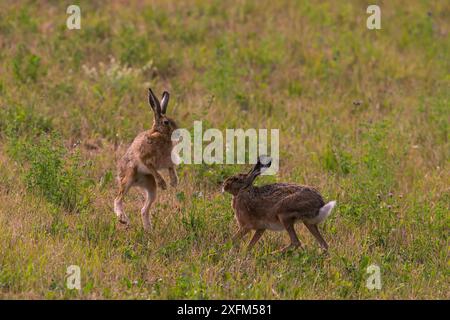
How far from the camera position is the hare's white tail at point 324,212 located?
901 cm

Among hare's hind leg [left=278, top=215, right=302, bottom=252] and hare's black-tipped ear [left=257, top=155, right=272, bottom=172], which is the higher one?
hare's black-tipped ear [left=257, top=155, right=272, bottom=172]

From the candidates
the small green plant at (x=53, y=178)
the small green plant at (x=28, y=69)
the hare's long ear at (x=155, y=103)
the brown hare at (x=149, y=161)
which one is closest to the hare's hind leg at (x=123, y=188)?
the brown hare at (x=149, y=161)

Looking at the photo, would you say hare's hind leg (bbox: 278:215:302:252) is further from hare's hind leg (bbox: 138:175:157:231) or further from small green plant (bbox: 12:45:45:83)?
small green plant (bbox: 12:45:45:83)

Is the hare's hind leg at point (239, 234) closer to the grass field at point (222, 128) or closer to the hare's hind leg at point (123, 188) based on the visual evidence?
the grass field at point (222, 128)

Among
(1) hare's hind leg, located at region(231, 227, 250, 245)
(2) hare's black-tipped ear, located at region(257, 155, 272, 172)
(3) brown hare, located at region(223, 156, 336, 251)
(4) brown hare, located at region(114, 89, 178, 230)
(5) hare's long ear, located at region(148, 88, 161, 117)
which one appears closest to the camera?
(3) brown hare, located at region(223, 156, 336, 251)

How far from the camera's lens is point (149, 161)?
1004 centimetres

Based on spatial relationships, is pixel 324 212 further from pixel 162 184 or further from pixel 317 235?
pixel 162 184

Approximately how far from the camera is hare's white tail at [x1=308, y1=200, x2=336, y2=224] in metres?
9.01

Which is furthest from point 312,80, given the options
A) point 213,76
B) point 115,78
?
point 115,78

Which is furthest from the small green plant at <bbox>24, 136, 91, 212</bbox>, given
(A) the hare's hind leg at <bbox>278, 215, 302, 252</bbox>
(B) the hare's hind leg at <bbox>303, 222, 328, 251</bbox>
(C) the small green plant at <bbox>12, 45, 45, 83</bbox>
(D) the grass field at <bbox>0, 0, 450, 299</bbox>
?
(C) the small green plant at <bbox>12, 45, 45, 83</bbox>

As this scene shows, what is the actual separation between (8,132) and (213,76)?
365 centimetres

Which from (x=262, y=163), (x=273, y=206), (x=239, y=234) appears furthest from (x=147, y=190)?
(x=273, y=206)

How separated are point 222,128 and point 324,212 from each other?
413 centimetres

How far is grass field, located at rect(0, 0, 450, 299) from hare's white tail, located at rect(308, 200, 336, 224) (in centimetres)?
35
